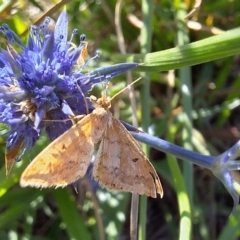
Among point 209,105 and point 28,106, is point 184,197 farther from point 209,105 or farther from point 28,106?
point 209,105

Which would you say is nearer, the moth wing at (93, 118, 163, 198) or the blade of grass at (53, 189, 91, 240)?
the moth wing at (93, 118, 163, 198)

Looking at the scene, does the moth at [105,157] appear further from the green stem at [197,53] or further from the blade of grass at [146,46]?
the blade of grass at [146,46]

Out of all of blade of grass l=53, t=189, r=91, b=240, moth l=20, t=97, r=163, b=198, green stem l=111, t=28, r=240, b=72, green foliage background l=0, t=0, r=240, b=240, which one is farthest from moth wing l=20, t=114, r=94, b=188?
blade of grass l=53, t=189, r=91, b=240

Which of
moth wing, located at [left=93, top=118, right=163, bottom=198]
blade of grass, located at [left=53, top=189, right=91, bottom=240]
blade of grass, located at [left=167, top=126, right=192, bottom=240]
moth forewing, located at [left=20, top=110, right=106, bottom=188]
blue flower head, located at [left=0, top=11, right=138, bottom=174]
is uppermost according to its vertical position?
blue flower head, located at [left=0, top=11, right=138, bottom=174]

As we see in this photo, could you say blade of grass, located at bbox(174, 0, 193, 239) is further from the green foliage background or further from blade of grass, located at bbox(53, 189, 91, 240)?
blade of grass, located at bbox(53, 189, 91, 240)

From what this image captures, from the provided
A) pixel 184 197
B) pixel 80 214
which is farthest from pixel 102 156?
pixel 80 214

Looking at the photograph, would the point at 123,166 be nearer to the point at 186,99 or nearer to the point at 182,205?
the point at 182,205

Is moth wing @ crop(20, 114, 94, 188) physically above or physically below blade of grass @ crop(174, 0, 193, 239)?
above
